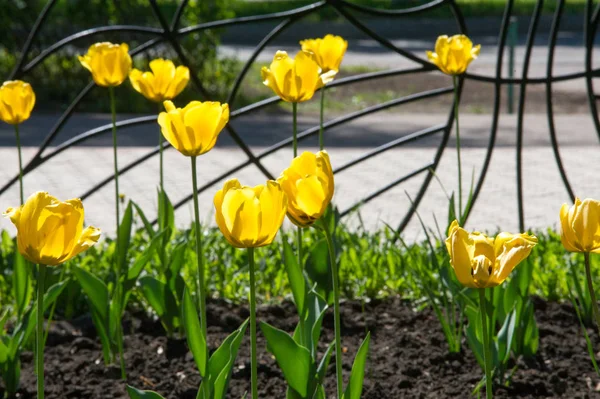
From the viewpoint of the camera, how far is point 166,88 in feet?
8.97

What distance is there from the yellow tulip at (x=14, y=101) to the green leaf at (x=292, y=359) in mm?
1112

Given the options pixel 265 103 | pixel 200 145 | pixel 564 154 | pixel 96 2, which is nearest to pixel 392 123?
pixel 564 154

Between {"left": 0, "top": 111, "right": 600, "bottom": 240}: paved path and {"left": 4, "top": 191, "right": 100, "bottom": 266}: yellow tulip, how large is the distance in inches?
138

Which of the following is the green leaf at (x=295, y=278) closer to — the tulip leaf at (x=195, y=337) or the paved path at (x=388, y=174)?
the tulip leaf at (x=195, y=337)

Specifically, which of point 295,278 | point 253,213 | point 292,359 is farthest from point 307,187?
point 295,278

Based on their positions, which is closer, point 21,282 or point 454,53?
point 454,53

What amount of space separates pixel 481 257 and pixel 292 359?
0.61m

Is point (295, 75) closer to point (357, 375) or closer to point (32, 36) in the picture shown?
point (357, 375)

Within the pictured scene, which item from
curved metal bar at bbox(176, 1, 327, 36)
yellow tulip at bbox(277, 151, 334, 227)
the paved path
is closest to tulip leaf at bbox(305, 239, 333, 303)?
curved metal bar at bbox(176, 1, 327, 36)

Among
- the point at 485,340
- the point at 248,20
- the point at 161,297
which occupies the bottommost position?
the point at 161,297

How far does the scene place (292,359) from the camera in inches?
76.0

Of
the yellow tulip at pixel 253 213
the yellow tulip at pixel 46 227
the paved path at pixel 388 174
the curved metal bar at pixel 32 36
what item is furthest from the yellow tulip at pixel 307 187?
the paved path at pixel 388 174

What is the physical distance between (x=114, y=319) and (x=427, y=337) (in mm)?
939

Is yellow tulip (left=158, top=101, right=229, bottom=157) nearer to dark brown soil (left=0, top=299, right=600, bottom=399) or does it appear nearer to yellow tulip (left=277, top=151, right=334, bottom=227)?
yellow tulip (left=277, top=151, right=334, bottom=227)
